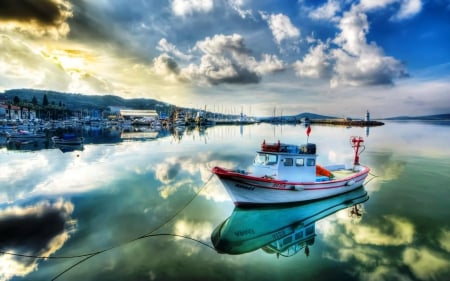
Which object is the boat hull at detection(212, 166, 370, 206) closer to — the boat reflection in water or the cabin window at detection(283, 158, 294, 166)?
the boat reflection in water

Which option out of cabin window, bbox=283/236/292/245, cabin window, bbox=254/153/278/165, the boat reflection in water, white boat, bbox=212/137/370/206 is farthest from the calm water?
cabin window, bbox=254/153/278/165

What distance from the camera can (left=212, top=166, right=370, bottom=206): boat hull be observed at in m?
13.9

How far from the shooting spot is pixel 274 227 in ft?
43.3

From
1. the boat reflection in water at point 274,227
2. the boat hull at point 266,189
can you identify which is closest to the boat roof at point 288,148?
the boat hull at point 266,189

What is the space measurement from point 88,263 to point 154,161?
22781 millimetres

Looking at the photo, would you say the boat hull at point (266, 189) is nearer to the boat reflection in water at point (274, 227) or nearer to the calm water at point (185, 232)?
the boat reflection in water at point (274, 227)

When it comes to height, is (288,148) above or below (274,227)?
above

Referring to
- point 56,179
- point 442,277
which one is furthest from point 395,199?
point 56,179

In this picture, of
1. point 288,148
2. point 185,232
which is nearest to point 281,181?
point 288,148

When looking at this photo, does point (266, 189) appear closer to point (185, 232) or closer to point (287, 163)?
point (287, 163)

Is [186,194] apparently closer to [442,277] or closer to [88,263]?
[88,263]

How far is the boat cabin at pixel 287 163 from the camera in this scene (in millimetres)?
15625

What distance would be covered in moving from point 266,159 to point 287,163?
135 cm

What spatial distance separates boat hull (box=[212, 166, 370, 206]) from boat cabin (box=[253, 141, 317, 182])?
30.6 inches
